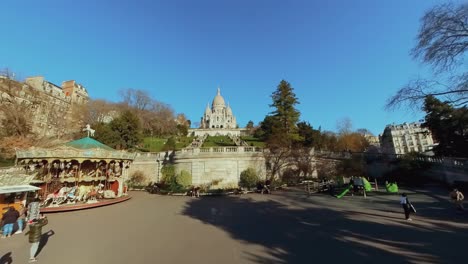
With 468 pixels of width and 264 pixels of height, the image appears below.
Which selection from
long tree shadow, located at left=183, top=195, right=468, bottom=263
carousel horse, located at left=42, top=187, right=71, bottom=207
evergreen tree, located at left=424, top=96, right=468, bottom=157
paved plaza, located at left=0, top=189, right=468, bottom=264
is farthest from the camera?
evergreen tree, located at left=424, top=96, right=468, bottom=157

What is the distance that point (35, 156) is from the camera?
17594mm

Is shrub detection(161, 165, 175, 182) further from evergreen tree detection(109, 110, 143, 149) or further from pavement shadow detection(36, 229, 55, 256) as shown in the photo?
pavement shadow detection(36, 229, 55, 256)

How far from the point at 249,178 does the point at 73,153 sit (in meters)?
17.4

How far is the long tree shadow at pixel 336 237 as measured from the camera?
22.3 ft

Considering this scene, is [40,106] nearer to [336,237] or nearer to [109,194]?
[109,194]

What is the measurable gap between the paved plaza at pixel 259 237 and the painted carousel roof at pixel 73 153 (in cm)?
544

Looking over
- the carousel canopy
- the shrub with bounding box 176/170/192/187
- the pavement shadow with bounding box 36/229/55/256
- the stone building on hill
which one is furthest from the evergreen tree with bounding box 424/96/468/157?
the stone building on hill

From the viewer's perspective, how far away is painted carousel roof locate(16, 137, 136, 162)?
58.1 ft

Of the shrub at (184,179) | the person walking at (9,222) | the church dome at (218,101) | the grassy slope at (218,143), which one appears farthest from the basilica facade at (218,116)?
the person walking at (9,222)

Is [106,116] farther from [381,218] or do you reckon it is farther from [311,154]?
[381,218]

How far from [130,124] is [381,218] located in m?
38.6

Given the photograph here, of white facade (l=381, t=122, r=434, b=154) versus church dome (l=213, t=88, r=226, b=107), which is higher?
church dome (l=213, t=88, r=226, b=107)

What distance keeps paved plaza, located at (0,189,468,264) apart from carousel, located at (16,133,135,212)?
4056mm

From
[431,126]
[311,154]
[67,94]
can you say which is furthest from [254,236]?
[67,94]
